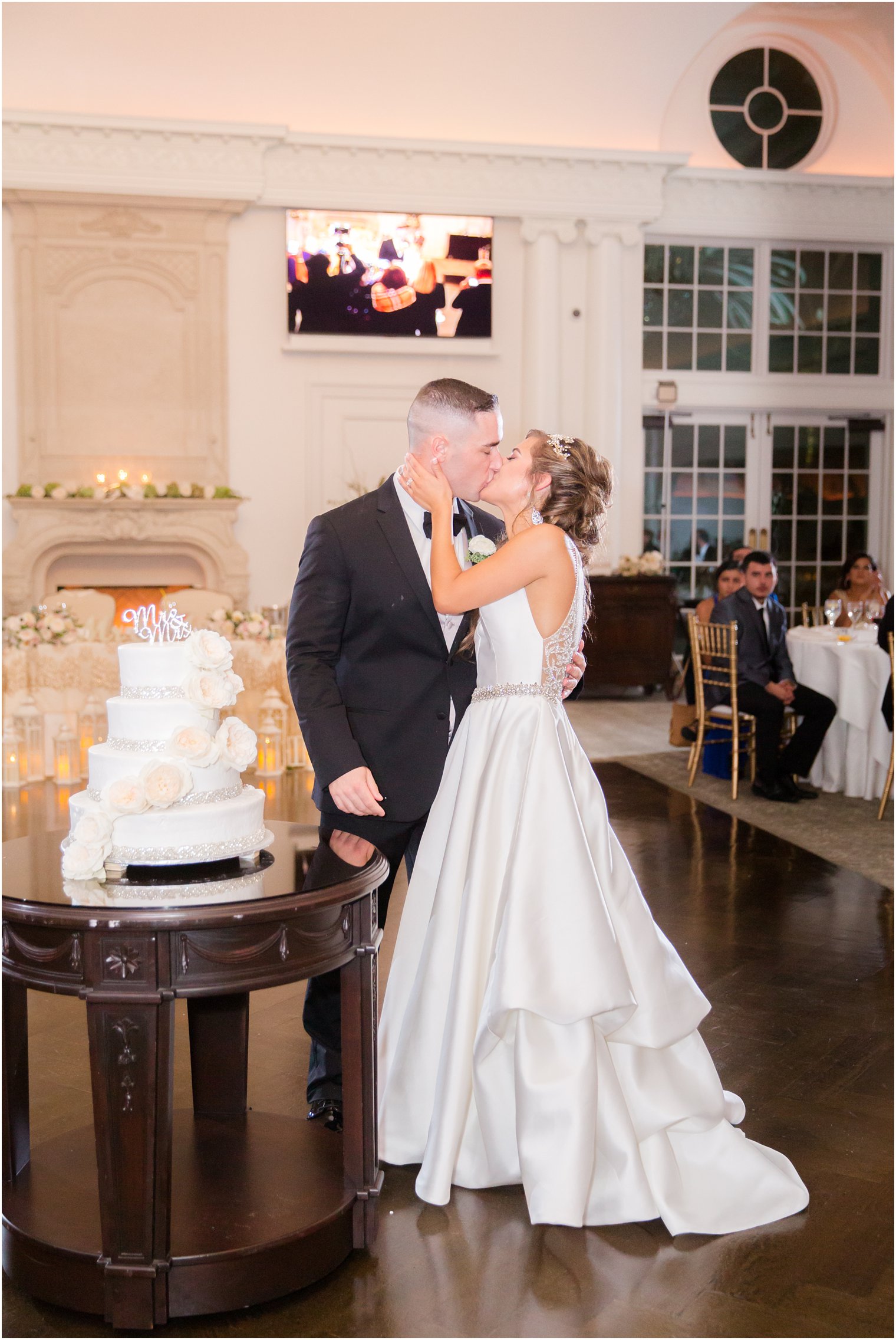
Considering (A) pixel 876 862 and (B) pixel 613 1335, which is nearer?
(B) pixel 613 1335

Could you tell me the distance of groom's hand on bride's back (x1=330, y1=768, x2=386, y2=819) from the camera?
274 cm

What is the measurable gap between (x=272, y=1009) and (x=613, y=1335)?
197 centimetres

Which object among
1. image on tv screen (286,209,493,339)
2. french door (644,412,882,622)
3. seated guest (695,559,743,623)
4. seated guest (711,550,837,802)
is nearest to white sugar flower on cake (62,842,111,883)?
seated guest (711,550,837,802)

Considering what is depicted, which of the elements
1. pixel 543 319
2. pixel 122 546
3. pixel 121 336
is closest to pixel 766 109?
pixel 543 319

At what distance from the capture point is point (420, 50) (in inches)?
458

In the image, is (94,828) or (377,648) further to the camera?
(377,648)

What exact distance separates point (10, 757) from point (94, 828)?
532cm

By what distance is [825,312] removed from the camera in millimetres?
13055

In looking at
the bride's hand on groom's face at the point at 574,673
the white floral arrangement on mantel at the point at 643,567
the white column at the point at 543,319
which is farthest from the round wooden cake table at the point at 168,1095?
the white column at the point at 543,319

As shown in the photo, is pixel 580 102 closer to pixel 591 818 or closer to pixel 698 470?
pixel 698 470

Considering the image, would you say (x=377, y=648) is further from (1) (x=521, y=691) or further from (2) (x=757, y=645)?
(2) (x=757, y=645)

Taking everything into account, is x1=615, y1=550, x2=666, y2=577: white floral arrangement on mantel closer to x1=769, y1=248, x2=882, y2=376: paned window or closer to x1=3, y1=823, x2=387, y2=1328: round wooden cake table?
x1=769, y1=248, x2=882, y2=376: paned window

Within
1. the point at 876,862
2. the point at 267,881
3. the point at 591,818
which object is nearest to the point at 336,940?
the point at 267,881

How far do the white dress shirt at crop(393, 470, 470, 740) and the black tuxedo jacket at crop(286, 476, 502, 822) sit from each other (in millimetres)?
30
